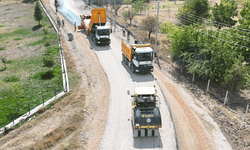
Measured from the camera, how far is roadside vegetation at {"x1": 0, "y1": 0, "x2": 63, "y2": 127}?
2255cm

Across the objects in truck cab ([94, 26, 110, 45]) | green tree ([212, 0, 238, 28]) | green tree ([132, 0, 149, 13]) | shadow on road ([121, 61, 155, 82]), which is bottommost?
shadow on road ([121, 61, 155, 82])

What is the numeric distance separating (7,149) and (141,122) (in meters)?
9.57

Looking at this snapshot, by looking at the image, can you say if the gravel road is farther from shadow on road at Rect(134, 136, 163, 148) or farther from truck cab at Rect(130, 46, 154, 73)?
truck cab at Rect(130, 46, 154, 73)

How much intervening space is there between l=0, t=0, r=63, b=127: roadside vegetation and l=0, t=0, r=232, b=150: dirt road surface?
3182mm

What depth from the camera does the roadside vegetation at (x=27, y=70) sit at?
74.0ft

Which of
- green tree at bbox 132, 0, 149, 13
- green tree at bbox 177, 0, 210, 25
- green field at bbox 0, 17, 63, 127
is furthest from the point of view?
green tree at bbox 132, 0, 149, 13

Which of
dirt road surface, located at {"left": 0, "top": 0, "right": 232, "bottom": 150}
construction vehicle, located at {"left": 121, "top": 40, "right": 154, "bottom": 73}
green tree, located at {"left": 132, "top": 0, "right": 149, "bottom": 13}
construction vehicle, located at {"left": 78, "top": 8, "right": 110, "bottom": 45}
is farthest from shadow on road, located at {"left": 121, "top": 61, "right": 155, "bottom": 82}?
green tree, located at {"left": 132, "top": 0, "right": 149, "bottom": 13}

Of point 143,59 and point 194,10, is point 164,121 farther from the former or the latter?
point 194,10

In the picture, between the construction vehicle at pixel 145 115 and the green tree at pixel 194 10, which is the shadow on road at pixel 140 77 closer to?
the construction vehicle at pixel 145 115

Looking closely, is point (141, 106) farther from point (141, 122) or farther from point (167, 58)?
point (167, 58)

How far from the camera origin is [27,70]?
3027cm

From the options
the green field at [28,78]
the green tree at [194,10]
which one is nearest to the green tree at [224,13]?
the green tree at [194,10]

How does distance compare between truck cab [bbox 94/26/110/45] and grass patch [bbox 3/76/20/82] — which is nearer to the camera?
grass patch [bbox 3/76/20/82]

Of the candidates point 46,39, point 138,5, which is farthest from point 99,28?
point 138,5
